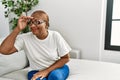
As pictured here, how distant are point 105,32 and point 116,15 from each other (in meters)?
0.28

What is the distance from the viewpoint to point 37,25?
64.0 inches

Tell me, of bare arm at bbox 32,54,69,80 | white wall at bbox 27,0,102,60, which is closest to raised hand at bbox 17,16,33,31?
bare arm at bbox 32,54,69,80

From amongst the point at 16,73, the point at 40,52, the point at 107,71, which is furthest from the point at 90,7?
the point at 16,73

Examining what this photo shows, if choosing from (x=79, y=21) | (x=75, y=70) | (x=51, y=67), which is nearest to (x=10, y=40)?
(x=51, y=67)

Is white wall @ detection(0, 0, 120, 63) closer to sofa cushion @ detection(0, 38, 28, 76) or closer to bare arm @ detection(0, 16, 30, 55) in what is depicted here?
sofa cushion @ detection(0, 38, 28, 76)

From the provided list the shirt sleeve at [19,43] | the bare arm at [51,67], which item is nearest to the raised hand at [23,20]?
the shirt sleeve at [19,43]

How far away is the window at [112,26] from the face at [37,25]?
1.15m

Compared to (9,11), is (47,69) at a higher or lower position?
lower

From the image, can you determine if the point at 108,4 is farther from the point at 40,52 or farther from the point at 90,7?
the point at 40,52

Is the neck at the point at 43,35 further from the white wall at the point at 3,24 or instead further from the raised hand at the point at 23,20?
the white wall at the point at 3,24

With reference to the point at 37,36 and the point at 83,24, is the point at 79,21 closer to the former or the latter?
the point at 83,24

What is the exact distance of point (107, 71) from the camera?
1936mm

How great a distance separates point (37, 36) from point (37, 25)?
132 millimetres

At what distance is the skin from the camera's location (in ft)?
5.19
